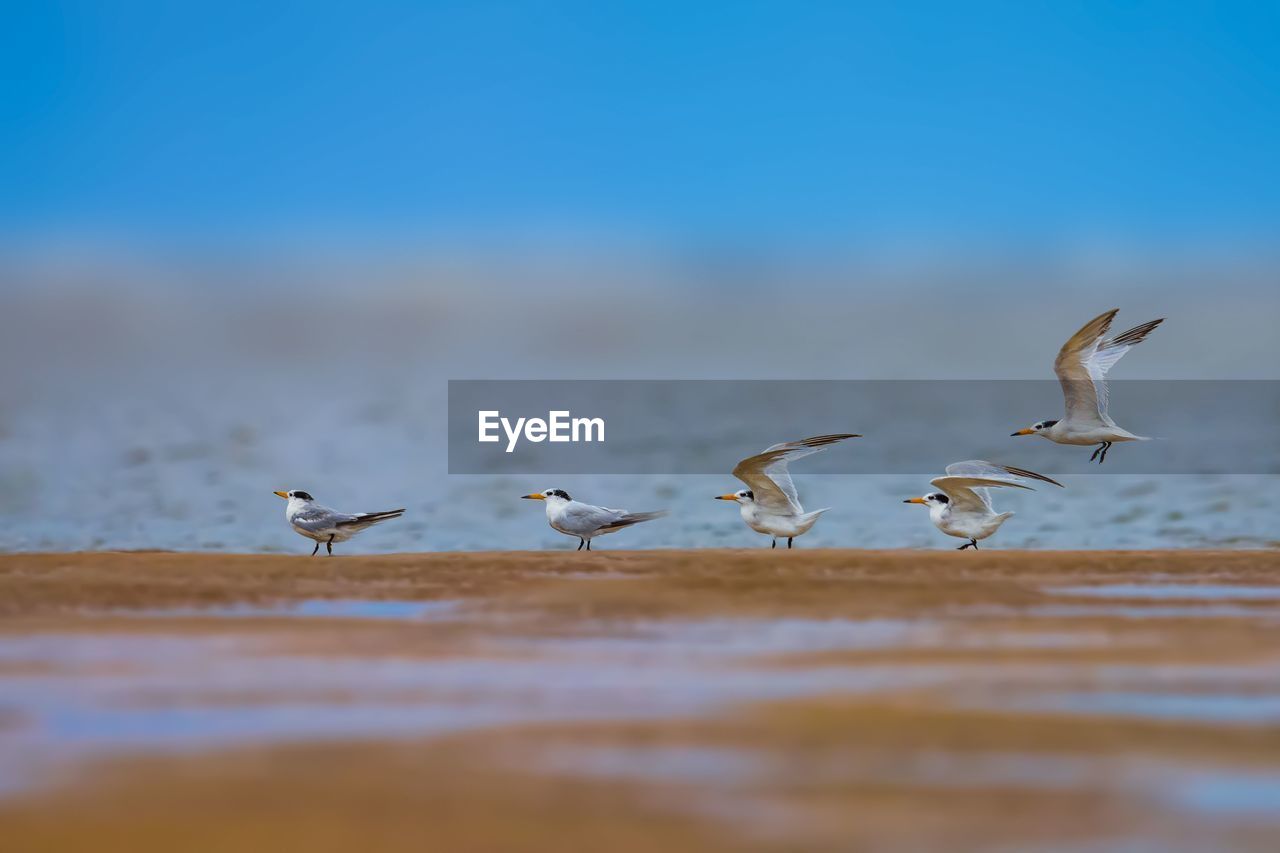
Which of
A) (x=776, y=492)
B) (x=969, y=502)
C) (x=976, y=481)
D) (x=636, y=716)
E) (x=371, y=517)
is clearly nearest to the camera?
(x=636, y=716)

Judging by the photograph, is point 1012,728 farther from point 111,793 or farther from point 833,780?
point 111,793

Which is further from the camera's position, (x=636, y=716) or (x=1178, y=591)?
(x=1178, y=591)

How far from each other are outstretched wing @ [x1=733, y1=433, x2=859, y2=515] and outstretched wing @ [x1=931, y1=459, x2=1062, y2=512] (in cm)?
73

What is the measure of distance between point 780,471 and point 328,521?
313 cm

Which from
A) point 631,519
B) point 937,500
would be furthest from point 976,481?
point 631,519

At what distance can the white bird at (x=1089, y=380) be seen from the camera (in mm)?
11023

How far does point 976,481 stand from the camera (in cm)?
1022

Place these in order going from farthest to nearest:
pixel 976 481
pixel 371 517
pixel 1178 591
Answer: pixel 371 517
pixel 976 481
pixel 1178 591

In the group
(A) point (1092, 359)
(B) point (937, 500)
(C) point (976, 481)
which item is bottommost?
(B) point (937, 500)

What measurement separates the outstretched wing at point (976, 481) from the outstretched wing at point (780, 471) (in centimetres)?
73

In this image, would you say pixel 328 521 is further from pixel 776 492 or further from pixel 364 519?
pixel 776 492

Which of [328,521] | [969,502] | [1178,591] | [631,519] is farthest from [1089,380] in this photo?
[328,521]

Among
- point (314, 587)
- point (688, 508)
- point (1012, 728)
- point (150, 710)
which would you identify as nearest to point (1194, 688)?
point (1012, 728)

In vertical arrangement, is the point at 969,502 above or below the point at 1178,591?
above
